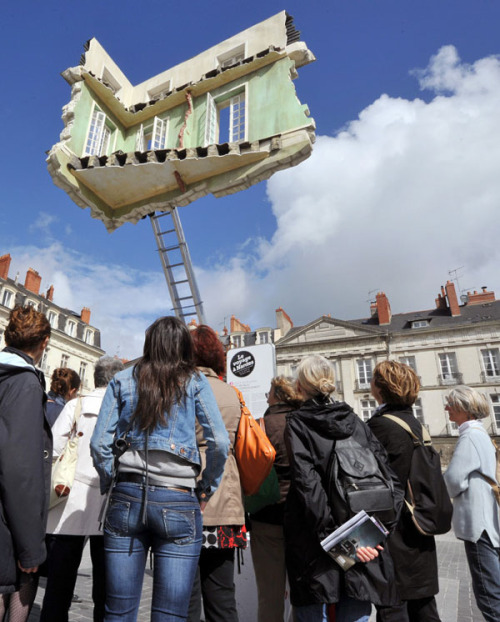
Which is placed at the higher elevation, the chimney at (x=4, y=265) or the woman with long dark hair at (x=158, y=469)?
the chimney at (x=4, y=265)

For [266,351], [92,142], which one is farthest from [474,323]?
[92,142]

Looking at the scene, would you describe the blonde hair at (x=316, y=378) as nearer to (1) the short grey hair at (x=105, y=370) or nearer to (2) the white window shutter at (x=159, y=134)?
(1) the short grey hair at (x=105, y=370)

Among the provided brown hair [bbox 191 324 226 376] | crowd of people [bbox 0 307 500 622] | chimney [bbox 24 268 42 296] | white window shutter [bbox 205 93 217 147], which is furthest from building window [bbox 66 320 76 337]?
brown hair [bbox 191 324 226 376]

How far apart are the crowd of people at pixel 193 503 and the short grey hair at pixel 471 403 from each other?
658 millimetres

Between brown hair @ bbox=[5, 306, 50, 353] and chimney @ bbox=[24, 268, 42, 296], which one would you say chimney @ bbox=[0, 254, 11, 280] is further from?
brown hair @ bbox=[5, 306, 50, 353]

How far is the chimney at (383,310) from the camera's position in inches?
1318

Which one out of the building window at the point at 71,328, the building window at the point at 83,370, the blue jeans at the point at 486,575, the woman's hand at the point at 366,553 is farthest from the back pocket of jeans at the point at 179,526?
the building window at the point at 83,370

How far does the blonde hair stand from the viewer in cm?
241

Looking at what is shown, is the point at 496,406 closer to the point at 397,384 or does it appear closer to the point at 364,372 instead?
the point at 364,372

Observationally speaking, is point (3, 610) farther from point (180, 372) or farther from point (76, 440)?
point (180, 372)

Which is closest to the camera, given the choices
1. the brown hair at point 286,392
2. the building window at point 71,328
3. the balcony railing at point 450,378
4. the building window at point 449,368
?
the brown hair at point 286,392

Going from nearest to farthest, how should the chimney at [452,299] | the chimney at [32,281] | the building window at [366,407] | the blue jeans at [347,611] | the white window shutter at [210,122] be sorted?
the blue jeans at [347,611] → the white window shutter at [210,122] → the building window at [366,407] → the chimney at [32,281] → the chimney at [452,299]

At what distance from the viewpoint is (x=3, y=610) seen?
6.27 ft

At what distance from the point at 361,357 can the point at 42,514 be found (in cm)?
3115
